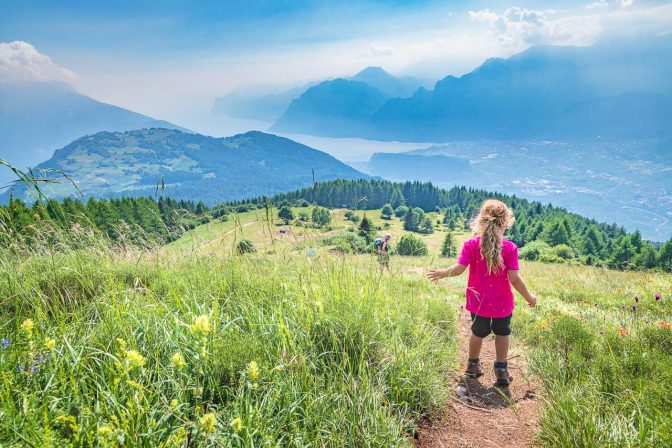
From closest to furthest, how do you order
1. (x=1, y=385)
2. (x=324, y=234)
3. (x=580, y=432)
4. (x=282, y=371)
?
1. (x=1, y=385)
2. (x=580, y=432)
3. (x=282, y=371)
4. (x=324, y=234)

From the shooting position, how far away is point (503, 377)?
4742 millimetres

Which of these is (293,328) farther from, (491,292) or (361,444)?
(491,292)

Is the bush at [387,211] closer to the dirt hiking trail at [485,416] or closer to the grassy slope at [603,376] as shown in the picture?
the grassy slope at [603,376]

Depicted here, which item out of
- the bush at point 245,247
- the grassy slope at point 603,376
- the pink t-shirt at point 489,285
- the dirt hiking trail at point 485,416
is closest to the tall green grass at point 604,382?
the grassy slope at point 603,376

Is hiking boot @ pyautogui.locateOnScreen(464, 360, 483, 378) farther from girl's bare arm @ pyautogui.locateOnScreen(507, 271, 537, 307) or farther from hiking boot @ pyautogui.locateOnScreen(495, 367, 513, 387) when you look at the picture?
girl's bare arm @ pyautogui.locateOnScreen(507, 271, 537, 307)

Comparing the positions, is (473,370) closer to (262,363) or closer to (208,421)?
(262,363)

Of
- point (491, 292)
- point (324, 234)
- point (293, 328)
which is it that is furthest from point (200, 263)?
point (491, 292)

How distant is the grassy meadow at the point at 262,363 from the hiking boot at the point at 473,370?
330mm

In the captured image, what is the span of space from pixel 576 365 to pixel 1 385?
17.1ft

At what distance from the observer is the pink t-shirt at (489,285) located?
4898 mm

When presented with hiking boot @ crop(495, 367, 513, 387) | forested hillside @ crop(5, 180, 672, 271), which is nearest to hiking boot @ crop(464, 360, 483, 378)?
hiking boot @ crop(495, 367, 513, 387)

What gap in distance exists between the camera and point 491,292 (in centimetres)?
493

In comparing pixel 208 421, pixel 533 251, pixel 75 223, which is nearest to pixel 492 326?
pixel 208 421

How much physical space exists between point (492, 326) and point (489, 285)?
1.83 ft
